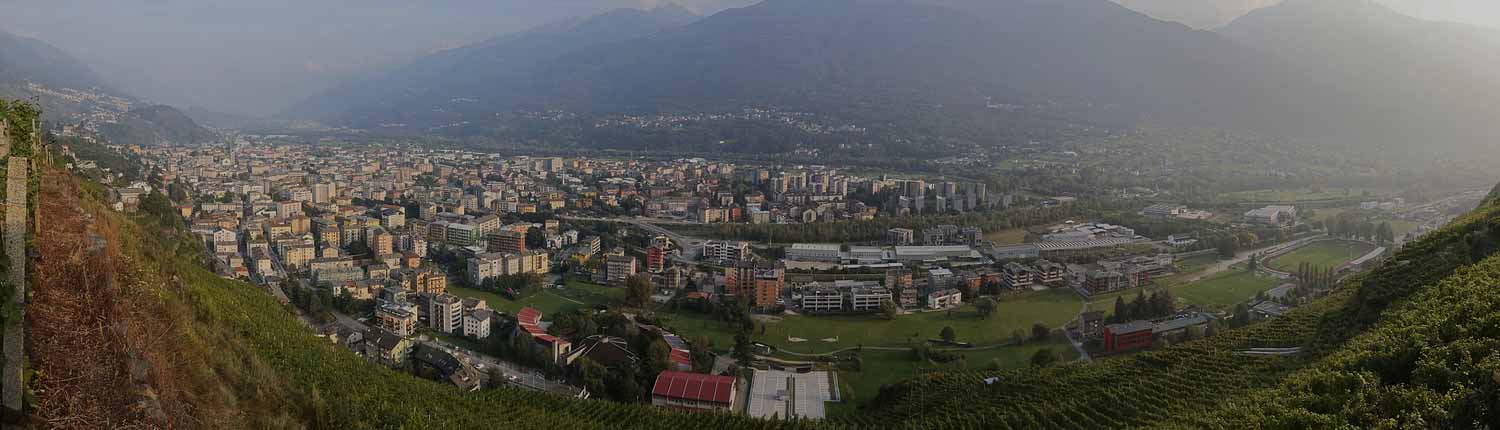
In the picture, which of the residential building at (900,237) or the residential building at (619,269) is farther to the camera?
the residential building at (900,237)

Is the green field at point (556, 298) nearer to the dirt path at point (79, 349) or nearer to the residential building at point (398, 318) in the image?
the residential building at point (398, 318)

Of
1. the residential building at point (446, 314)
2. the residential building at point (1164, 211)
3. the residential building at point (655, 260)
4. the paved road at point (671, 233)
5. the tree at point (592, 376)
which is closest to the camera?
the tree at point (592, 376)

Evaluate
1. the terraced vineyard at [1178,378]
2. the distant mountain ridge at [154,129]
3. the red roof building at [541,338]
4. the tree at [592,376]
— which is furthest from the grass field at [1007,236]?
the distant mountain ridge at [154,129]

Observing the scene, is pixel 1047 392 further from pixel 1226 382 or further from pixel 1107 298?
pixel 1107 298

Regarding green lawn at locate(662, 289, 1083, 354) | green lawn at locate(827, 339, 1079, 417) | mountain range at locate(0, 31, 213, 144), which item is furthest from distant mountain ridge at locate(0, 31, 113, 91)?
green lawn at locate(827, 339, 1079, 417)

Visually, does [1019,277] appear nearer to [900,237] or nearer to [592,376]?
[900,237]

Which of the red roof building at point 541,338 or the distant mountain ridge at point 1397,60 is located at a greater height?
the distant mountain ridge at point 1397,60

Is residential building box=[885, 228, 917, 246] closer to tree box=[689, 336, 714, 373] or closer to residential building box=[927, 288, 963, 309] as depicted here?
residential building box=[927, 288, 963, 309]

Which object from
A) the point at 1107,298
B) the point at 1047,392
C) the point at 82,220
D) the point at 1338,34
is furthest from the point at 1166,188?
the point at 1338,34
